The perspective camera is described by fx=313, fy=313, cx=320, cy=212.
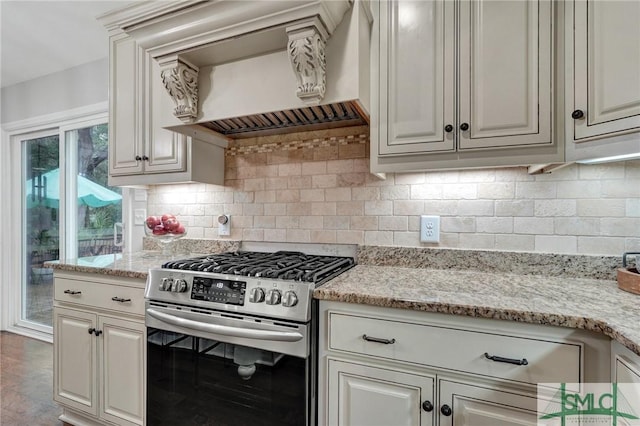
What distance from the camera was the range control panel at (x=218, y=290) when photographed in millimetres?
1277

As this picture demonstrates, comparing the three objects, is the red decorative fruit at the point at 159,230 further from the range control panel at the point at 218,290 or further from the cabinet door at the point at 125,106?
the range control panel at the point at 218,290

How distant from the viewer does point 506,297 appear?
1073 mm

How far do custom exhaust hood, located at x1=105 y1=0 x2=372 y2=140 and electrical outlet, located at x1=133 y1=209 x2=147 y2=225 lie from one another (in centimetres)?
100

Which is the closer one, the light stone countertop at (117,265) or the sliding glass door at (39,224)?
the light stone countertop at (117,265)

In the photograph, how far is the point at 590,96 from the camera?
112cm

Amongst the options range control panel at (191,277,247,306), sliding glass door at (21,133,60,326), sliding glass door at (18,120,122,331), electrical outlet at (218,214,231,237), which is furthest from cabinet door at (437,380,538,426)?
sliding glass door at (21,133,60,326)

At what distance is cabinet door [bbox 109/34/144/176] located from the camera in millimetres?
1963

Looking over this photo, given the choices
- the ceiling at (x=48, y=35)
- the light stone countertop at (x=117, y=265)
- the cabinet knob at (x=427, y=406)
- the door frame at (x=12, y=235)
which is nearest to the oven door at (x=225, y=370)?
the light stone countertop at (x=117, y=265)

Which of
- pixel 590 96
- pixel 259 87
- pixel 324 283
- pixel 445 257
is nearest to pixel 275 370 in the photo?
pixel 324 283

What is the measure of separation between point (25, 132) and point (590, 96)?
175 inches

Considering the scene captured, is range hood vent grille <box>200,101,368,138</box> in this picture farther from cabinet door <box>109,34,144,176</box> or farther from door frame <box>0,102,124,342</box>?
door frame <box>0,102,124,342</box>

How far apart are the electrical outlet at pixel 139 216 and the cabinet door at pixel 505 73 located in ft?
7.39

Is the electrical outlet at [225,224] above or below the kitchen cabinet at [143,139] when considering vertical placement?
below

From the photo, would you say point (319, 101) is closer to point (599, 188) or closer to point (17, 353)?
point (599, 188)
